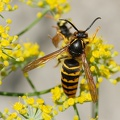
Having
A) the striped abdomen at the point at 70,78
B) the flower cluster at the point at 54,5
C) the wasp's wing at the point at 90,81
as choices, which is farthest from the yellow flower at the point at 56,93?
the flower cluster at the point at 54,5

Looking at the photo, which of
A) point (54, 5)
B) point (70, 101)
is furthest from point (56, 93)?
point (54, 5)

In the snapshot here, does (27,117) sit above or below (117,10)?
below

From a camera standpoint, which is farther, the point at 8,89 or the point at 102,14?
the point at 102,14

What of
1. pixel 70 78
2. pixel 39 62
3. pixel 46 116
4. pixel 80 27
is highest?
pixel 80 27

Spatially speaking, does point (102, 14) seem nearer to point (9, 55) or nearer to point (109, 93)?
point (109, 93)

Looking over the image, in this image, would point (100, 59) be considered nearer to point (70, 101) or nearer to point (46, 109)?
point (70, 101)

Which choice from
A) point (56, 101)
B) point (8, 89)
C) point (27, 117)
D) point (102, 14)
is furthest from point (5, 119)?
point (102, 14)

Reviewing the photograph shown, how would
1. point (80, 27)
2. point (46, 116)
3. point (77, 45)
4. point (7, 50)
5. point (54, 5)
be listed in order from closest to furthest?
point (46, 116)
point (7, 50)
point (77, 45)
point (54, 5)
point (80, 27)
